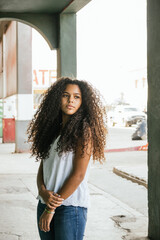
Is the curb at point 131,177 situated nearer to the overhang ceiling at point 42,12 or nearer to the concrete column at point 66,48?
the concrete column at point 66,48

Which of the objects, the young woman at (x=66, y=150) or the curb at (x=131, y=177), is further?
the curb at (x=131, y=177)

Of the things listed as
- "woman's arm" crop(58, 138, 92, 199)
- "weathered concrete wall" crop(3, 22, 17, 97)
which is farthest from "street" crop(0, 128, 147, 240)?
"weathered concrete wall" crop(3, 22, 17, 97)

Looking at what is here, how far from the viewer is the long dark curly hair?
246 cm

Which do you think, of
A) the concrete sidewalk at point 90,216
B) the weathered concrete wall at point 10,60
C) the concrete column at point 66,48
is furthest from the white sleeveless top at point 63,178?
the weathered concrete wall at point 10,60

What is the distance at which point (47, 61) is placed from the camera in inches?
803

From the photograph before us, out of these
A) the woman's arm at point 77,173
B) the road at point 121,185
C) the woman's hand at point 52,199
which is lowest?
the road at point 121,185

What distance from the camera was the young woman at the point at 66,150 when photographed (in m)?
2.38

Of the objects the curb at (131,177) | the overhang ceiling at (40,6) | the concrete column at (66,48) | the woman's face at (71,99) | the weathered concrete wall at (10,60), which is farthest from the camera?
the weathered concrete wall at (10,60)

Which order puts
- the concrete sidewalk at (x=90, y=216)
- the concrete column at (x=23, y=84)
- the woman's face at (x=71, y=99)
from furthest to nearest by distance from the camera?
the concrete column at (x=23, y=84)
the concrete sidewalk at (x=90, y=216)
the woman's face at (x=71, y=99)

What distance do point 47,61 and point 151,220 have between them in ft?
54.5

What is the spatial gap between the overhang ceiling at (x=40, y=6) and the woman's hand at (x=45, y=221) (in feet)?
18.8

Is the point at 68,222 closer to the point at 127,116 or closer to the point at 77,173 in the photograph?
the point at 77,173

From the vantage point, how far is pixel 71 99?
101 inches

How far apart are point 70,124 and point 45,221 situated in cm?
62
